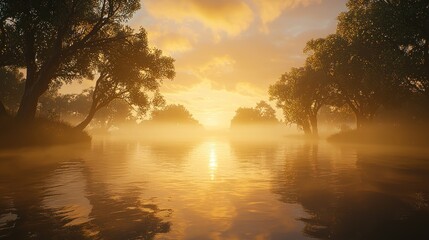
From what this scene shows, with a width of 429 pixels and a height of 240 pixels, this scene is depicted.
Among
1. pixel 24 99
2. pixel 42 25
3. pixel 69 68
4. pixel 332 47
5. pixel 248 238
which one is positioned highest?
pixel 332 47

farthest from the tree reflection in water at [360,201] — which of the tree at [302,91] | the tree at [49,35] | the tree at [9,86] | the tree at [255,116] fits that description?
the tree at [255,116]

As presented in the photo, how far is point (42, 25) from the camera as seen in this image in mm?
27625

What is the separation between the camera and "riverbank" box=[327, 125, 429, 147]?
40.6 m

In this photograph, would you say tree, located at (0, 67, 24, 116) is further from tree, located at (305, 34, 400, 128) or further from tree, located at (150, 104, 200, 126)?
tree, located at (150, 104, 200, 126)

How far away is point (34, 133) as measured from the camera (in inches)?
1121

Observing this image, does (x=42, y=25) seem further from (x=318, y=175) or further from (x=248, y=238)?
(x=248, y=238)

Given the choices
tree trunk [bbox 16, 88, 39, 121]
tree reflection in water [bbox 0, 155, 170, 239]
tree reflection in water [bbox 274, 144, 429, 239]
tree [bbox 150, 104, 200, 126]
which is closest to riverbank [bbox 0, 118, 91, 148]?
tree trunk [bbox 16, 88, 39, 121]

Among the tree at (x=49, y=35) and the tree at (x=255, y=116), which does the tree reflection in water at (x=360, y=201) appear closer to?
the tree at (x=49, y=35)

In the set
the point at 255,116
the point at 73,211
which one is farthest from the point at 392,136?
the point at 255,116

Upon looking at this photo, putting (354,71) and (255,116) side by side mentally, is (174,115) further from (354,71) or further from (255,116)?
(354,71)

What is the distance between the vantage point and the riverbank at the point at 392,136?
40.6m

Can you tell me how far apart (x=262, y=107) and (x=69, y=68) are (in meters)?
124

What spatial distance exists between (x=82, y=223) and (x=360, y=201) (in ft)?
23.7

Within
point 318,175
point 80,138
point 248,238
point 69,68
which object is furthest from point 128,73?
point 248,238
